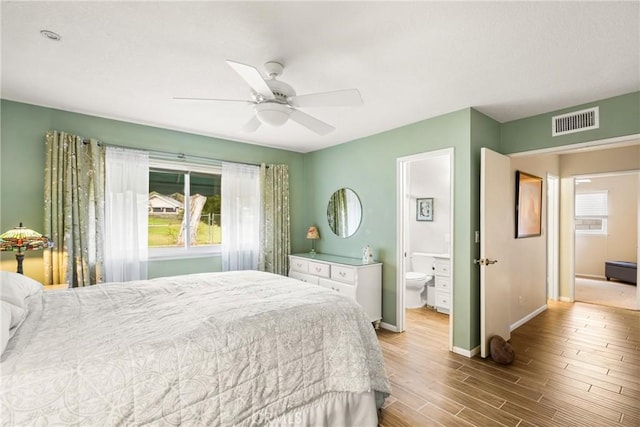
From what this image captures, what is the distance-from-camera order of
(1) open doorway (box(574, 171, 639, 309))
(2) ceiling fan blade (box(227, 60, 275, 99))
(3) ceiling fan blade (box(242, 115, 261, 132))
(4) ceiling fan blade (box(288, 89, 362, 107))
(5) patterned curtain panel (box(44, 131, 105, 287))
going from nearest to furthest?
(2) ceiling fan blade (box(227, 60, 275, 99)), (4) ceiling fan blade (box(288, 89, 362, 107)), (3) ceiling fan blade (box(242, 115, 261, 132)), (5) patterned curtain panel (box(44, 131, 105, 287)), (1) open doorway (box(574, 171, 639, 309))

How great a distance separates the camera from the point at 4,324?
133cm

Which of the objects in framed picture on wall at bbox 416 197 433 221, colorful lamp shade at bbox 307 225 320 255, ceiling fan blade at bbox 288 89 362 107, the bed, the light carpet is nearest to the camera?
the bed

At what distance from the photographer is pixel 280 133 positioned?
159 inches

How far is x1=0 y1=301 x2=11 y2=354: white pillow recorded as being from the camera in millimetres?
1260

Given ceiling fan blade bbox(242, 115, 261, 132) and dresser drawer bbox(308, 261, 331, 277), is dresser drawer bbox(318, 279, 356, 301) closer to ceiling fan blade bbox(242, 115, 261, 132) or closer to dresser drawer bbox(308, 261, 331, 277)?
dresser drawer bbox(308, 261, 331, 277)

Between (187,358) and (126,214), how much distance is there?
8.84 ft

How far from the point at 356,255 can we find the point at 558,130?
2.67 metres

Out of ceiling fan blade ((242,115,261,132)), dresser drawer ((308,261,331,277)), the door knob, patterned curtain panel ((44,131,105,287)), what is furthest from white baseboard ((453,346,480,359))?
patterned curtain panel ((44,131,105,287))

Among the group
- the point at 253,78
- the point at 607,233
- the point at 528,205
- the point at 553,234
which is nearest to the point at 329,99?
the point at 253,78

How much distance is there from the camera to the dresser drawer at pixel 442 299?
14.5 feet

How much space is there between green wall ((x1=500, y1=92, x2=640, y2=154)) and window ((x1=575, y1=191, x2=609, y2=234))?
531 centimetres

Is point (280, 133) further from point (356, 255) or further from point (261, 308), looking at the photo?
point (261, 308)

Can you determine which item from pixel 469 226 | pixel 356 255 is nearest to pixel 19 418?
pixel 469 226

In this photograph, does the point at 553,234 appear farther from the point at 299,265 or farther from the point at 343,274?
the point at 299,265
